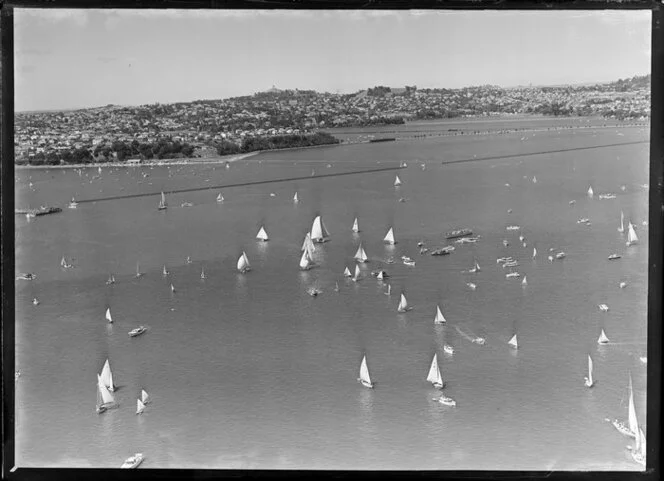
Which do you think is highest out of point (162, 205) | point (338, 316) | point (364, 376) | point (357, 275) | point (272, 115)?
point (272, 115)

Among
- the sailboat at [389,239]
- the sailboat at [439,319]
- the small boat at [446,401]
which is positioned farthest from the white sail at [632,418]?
the sailboat at [389,239]

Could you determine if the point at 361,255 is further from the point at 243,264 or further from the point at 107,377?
the point at 107,377

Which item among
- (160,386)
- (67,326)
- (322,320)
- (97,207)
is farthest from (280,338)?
(97,207)

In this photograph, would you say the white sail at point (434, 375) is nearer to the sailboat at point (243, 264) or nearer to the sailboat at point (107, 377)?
the sailboat at point (243, 264)

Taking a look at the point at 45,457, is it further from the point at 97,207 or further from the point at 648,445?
the point at 648,445

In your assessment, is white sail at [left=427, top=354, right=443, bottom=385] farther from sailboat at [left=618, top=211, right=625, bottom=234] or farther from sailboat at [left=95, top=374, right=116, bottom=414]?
sailboat at [left=95, top=374, right=116, bottom=414]

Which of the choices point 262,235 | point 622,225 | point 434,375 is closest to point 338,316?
point 434,375
